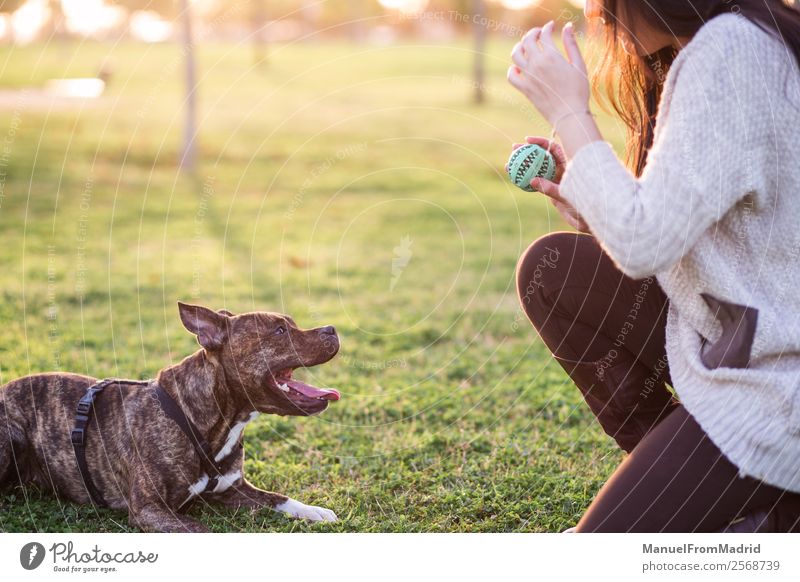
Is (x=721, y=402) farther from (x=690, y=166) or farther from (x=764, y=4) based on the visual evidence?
(x=764, y=4)

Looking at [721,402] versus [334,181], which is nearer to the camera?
[721,402]

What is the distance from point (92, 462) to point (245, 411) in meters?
0.81

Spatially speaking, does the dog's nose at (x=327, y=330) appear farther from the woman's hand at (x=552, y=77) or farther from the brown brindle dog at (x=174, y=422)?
the woman's hand at (x=552, y=77)

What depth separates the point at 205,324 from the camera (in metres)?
4.33

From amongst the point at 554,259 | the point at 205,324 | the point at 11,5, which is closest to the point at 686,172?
the point at 554,259

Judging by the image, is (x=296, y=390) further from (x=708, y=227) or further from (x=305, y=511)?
(x=708, y=227)

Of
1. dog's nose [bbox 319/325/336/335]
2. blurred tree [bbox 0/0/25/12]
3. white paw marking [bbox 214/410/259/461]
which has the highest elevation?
blurred tree [bbox 0/0/25/12]

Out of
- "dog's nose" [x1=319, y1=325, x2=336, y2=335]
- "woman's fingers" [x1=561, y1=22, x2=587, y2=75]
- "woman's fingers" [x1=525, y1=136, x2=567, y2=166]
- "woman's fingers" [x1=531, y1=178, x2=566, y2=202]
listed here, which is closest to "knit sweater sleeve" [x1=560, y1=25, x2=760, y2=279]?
"woman's fingers" [x1=561, y1=22, x2=587, y2=75]

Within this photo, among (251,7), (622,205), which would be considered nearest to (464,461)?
(622,205)

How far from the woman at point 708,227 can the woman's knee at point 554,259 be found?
1.82 ft

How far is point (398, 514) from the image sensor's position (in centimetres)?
462

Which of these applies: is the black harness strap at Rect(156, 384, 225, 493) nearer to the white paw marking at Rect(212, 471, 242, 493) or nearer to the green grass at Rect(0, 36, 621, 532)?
the white paw marking at Rect(212, 471, 242, 493)

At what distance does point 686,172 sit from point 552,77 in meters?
0.60

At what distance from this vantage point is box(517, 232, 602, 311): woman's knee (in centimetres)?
435
